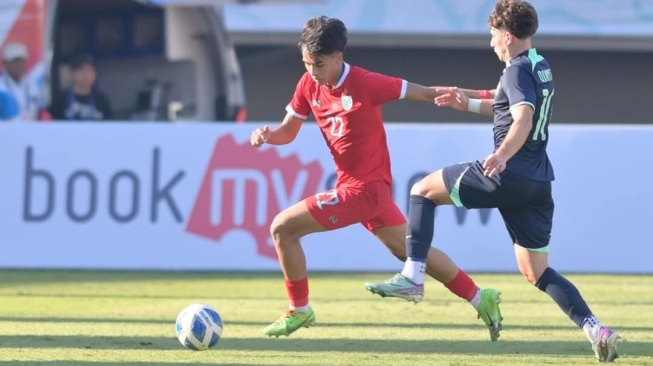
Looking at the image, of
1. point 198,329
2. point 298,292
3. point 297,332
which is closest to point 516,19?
Answer: point 298,292

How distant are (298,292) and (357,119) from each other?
44.0 inches

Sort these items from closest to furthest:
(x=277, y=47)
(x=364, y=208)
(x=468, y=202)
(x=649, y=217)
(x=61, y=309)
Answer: (x=468, y=202) → (x=364, y=208) → (x=61, y=309) → (x=649, y=217) → (x=277, y=47)

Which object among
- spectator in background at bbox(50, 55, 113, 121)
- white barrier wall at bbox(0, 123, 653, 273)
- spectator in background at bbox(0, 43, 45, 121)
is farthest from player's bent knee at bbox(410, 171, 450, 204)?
spectator in background at bbox(0, 43, 45, 121)

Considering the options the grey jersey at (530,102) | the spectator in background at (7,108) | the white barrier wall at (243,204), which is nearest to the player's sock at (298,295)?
the grey jersey at (530,102)

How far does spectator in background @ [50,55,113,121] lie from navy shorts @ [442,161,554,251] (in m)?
11.2

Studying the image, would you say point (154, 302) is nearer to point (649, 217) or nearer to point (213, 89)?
point (649, 217)

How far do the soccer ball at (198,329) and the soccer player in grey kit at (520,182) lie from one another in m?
1.00

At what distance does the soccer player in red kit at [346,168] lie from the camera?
826cm

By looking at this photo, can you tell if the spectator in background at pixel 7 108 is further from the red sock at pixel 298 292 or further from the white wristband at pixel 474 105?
the white wristband at pixel 474 105

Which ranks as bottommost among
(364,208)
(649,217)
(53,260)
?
(53,260)

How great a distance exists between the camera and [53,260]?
1370 centimetres

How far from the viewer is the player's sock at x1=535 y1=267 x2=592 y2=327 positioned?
25.1ft

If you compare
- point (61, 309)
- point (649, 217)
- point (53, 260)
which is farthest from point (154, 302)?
point (649, 217)

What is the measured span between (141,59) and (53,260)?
23.3 feet
